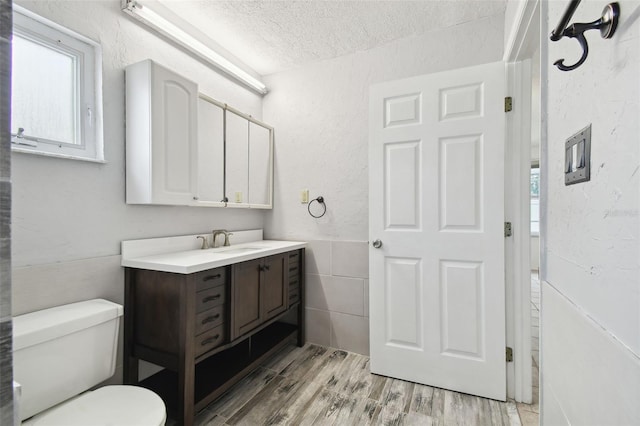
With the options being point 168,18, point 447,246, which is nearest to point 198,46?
point 168,18

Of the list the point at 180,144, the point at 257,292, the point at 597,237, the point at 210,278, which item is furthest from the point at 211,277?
the point at 597,237

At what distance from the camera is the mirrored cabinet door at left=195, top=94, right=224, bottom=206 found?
6.83 ft

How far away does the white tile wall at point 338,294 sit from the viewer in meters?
2.36

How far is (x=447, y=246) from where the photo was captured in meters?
1.88

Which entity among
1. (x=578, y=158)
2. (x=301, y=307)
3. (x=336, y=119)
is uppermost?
(x=336, y=119)

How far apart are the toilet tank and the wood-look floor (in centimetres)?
54

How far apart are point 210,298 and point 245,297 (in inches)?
10.8

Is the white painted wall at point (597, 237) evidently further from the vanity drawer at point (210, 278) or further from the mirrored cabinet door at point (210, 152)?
the mirrored cabinet door at point (210, 152)

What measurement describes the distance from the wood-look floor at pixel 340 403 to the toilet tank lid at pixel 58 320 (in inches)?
27.7

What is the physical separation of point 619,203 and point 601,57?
1.00 feet

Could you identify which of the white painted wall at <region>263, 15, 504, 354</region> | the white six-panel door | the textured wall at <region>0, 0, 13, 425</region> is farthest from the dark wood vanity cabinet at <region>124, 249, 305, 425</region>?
the textured wall at <region>0, 0, 13, 425</region>

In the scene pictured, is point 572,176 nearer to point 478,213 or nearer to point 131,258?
point 478,213

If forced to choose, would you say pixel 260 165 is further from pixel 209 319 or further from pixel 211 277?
pixel 209 319

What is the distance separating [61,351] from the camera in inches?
46.9
